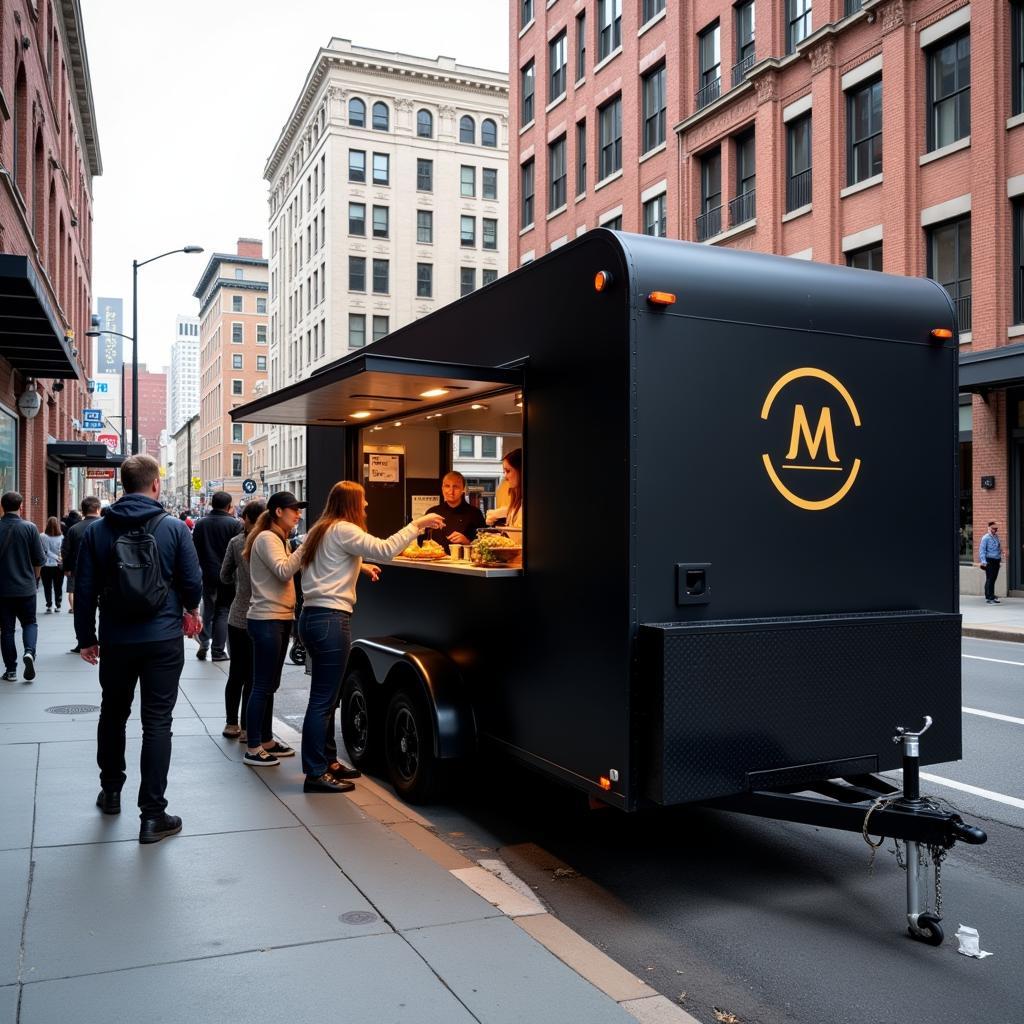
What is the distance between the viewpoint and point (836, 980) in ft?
13.1

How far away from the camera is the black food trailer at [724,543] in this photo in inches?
178

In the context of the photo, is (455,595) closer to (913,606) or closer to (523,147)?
(913,606)

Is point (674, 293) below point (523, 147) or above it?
below

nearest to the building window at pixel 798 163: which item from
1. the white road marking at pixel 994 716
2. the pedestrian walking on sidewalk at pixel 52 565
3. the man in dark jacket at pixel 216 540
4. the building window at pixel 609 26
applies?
the building window at pixel 609 26

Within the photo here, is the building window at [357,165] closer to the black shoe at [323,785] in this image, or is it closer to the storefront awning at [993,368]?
the storefront awning at [993,368]

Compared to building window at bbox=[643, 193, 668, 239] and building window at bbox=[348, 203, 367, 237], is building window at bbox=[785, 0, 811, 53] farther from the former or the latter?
building window at bbox=[348, 203, 367, 237]

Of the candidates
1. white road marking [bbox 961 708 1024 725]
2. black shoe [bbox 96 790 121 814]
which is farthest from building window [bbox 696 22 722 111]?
black shoe [bbox 96 790 121 814]

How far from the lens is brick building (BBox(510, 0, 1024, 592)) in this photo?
20.8 m

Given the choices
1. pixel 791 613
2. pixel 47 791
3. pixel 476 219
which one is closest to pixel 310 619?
Result: pixel 47 791

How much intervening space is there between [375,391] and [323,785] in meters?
2.63

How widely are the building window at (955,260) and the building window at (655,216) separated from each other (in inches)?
390

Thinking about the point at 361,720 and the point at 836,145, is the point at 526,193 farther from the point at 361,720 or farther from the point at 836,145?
the point at 361,720

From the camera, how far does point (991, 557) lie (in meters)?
20.2

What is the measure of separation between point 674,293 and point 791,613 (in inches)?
65.3
